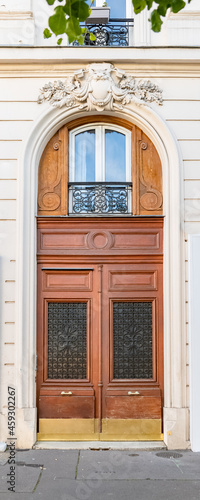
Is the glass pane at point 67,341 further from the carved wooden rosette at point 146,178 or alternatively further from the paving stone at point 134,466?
the carved wooden rosette at point 146,178

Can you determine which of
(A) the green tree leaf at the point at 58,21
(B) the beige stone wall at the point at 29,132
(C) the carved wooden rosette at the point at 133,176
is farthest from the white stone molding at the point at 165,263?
(A) the green tree leaf at the point at 58,21

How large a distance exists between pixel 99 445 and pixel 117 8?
6.62m

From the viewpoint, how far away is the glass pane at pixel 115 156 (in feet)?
28.2

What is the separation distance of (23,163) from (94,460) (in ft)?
14.0

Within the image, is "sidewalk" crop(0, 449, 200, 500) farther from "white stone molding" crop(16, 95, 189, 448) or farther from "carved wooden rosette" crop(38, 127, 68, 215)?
"carved wooden rosette" crop(38, 127, 68, 215)

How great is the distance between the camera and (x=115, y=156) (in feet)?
28.5

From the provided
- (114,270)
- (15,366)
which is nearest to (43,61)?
(114,270)

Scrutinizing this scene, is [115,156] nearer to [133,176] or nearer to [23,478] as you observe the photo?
[133,176]

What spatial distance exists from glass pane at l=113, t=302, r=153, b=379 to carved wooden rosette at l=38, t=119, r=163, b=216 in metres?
1.46

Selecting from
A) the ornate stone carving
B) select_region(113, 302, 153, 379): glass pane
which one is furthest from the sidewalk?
the ornate stone carving

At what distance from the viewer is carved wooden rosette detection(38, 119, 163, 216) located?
845cm

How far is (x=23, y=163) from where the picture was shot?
26.9 ft

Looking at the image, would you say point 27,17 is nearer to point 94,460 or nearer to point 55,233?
point 55,233

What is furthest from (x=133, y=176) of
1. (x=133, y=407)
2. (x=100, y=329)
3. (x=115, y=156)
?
(x=133, y=407)
